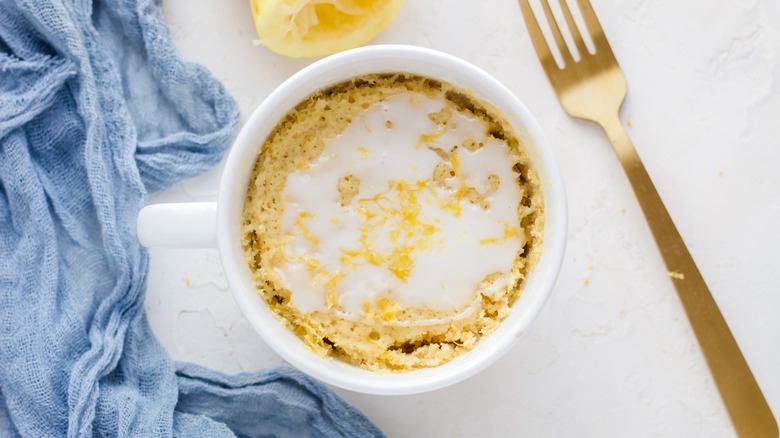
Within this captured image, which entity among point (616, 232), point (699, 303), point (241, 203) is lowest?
point (699, 303)

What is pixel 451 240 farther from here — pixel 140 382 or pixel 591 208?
pixel 140 382

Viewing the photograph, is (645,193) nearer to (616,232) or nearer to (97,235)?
(616,232)

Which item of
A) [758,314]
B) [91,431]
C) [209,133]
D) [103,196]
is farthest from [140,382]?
[758,314]

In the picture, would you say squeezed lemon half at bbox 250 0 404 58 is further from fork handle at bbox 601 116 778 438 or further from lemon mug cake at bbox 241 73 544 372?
fork handle at bbox 601 116 778 438

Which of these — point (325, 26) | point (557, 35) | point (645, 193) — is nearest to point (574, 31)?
point (557, 35)

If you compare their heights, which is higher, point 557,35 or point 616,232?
point 557,35

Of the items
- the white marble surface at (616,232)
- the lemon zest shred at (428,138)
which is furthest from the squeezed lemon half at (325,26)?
the lemon zest shred at (428,138)

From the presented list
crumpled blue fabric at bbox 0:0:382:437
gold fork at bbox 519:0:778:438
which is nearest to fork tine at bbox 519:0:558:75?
gold fork at bbox 519:0:778:438

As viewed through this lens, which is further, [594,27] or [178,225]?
[594,27]
